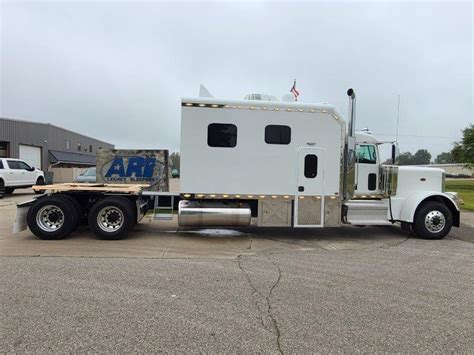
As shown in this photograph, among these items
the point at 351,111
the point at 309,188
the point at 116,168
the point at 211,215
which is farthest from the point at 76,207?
the point at 351,111

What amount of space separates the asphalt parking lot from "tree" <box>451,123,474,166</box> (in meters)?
43.9

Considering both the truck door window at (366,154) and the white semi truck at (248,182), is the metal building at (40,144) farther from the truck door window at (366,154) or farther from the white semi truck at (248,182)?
the truck door window at (366,154)

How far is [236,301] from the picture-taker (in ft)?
15.5

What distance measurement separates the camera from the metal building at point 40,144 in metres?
37.1

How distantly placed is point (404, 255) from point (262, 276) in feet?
11.5

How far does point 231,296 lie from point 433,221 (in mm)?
6681

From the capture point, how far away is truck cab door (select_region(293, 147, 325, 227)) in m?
8.92

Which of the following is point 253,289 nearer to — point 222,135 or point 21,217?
point 222,135

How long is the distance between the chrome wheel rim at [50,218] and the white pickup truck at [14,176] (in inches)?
528

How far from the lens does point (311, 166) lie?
895 centimetres

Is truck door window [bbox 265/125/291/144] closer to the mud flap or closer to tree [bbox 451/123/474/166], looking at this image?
the mud flap

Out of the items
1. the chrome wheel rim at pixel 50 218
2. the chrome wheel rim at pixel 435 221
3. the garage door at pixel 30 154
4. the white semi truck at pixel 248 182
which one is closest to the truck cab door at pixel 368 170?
the white semi truck at pixel 248 182

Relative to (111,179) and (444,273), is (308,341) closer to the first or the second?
(444,273)

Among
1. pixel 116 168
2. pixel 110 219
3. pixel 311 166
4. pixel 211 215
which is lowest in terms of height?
pixel 110 219
